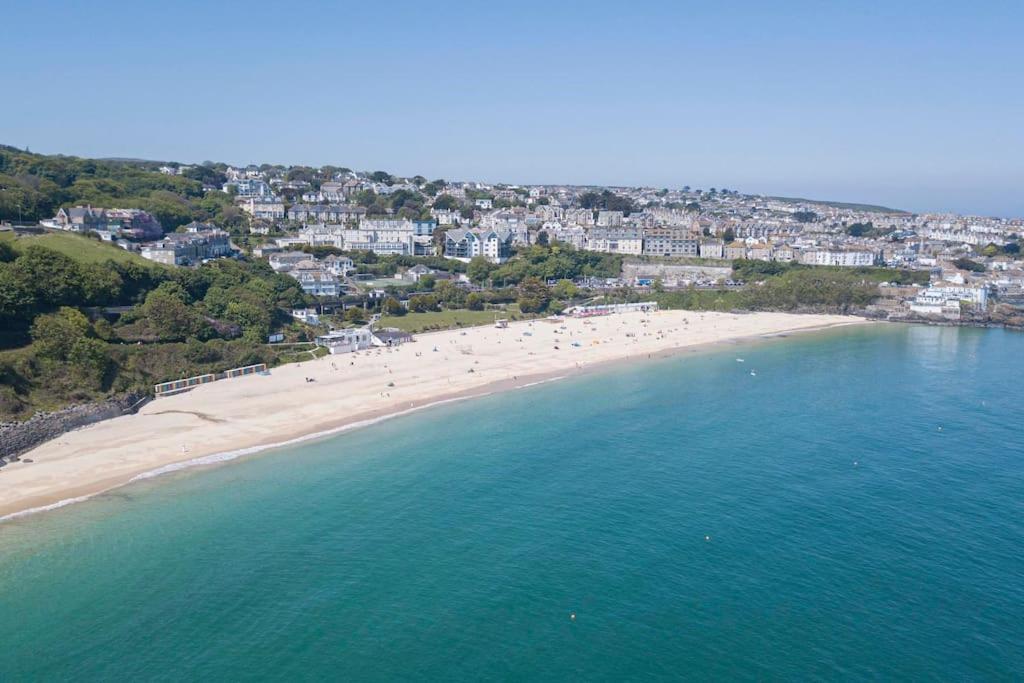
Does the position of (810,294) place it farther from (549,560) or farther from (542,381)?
(549,560)

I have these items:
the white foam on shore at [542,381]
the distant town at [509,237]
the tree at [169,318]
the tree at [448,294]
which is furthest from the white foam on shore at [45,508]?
the tree at [448,294]

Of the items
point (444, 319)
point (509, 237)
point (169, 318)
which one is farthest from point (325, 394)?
point (509, 237)

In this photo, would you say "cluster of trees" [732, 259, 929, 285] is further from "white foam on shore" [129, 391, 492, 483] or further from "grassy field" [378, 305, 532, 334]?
"white foam on shore" [129, 391, 492, 483]

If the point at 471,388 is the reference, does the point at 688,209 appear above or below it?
above

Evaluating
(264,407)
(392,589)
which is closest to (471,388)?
(264,407)

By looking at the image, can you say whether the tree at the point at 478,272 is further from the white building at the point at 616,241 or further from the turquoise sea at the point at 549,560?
the turquoise sea at the point at 549,560

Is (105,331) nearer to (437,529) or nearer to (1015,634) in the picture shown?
(437,529)
